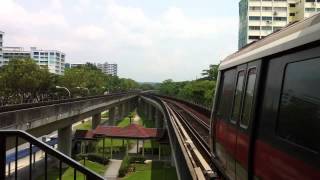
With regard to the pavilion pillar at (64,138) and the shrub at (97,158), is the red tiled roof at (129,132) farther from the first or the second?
the pavilion pillar at (64,138)

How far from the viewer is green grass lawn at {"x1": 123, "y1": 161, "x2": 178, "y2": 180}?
4094 cm

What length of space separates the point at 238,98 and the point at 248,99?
1035mm

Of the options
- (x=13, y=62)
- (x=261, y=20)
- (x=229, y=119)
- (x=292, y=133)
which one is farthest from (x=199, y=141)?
(x=261, y=20)

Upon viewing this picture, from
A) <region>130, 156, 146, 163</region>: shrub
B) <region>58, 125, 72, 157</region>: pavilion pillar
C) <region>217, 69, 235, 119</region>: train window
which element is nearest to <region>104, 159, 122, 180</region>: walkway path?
<region>130, 156, 146, 163</region>: shrub

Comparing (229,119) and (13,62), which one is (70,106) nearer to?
(13,62)

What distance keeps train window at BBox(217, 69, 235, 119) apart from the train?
0.66 m

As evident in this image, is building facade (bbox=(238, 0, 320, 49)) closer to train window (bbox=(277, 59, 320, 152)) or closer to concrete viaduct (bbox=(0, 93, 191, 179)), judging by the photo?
concrete viaduct (bbox=(0, 93, 191, 179))

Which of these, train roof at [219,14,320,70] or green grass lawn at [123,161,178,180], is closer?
train roof at [219,14,320,70]

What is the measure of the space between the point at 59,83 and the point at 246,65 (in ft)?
296

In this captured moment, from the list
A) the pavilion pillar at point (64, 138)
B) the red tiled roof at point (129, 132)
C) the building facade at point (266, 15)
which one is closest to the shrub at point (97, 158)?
the pavilion pillar at point (64, 138)

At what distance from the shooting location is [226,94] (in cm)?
1036

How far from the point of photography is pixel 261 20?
11312 cm

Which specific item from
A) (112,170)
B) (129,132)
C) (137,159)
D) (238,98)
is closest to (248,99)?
(238,98)

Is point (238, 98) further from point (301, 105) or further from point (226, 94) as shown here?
point (301, 105)
